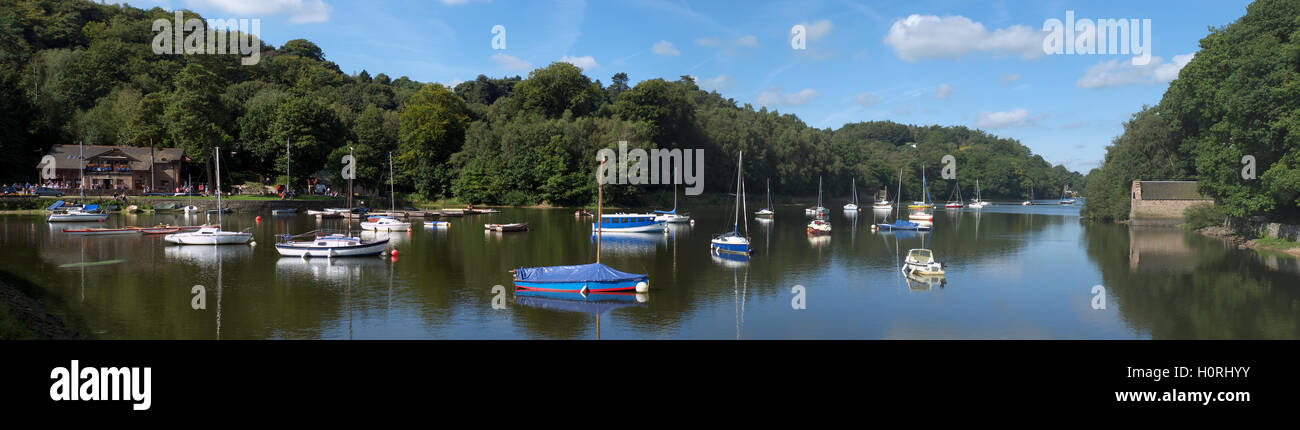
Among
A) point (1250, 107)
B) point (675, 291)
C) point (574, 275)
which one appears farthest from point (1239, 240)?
point (574, 275)

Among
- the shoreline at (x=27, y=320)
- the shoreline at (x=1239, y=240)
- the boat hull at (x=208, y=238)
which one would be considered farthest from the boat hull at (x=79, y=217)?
the shoreline at (x=1239, y=240)

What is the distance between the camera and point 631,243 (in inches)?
1885

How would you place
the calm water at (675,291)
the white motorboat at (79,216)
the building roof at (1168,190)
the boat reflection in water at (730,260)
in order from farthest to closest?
the building roof at (1168,190), the white motorboat at (79,216), the boat reflection in water at (730,260), the calm water at (675,291)

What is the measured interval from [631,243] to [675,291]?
807 inches

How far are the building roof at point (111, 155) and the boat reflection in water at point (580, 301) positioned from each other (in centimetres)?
6656

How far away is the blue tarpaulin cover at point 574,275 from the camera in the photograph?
25078 mm

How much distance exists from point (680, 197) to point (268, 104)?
182 ft

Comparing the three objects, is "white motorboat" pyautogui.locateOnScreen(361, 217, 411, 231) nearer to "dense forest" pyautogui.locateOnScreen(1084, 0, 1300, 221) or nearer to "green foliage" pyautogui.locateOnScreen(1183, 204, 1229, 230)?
"dense forest" pyautogui.locateOnScreen(1084, 0, 1300, 221)

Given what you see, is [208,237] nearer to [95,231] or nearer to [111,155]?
[95,231]

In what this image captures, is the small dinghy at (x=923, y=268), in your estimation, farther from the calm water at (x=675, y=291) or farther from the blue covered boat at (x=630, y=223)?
the blue covered boat at (x=630, y=223)

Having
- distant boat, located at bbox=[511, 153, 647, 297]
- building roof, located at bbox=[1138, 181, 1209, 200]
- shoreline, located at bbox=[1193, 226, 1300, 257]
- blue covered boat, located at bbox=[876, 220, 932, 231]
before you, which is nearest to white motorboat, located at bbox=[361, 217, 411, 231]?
distant boat, located at bbox=[511, 153, 647, 297]

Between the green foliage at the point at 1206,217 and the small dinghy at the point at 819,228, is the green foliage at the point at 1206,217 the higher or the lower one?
the higher one

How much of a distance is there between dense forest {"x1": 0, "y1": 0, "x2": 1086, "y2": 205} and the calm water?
109 ft

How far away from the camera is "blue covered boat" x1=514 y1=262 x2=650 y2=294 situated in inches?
982
